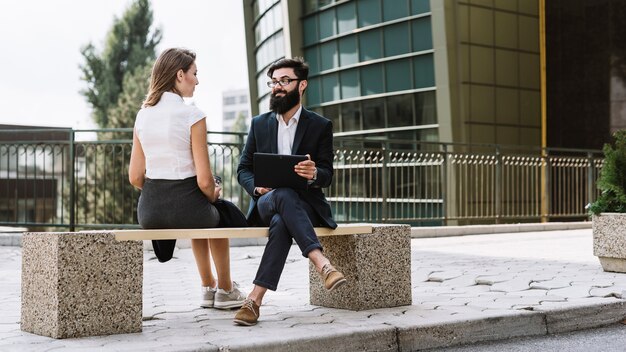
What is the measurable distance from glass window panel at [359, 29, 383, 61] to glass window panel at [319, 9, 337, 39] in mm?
1428

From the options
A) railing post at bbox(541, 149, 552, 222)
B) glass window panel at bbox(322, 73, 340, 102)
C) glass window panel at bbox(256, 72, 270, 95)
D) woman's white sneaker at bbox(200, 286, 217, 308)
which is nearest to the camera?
woman's white sneaker at bbox(200, 286, 217, 308)

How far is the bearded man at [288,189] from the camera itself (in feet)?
14.7

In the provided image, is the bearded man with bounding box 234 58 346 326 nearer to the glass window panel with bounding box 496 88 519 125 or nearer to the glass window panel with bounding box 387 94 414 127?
the glass window panel with bounding box 387 94 414 127

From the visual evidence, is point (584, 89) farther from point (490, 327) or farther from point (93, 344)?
point (93, 344)

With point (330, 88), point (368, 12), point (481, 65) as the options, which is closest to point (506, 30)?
point (481, 65)

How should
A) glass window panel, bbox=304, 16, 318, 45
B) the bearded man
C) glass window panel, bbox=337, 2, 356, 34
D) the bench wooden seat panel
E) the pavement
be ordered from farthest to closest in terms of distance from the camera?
glass window panel, bbox=304, 16, 318, 45
glass window panel, bbox=337, 2, 356, 34
the bearded man
the bench wooden seat panel
the pavement

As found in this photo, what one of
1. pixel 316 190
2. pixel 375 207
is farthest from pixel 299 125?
pixel 375 207

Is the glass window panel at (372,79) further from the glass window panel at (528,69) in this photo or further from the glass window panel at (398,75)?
the glass window panel at (528,69)

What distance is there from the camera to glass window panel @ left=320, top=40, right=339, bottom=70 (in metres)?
26.6

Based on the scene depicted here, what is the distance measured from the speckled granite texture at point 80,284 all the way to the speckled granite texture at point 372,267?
4.50ft

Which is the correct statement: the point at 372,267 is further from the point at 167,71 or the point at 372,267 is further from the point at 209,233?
the point at 167,71

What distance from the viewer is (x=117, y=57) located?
46.4 m

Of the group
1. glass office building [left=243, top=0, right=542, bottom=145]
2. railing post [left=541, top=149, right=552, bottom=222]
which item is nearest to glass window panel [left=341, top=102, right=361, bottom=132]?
glass office building [left=243, top=0, right=542, bottom=145]

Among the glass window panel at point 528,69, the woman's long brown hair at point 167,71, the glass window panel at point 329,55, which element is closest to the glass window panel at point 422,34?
the glass window panel at point 528,69
